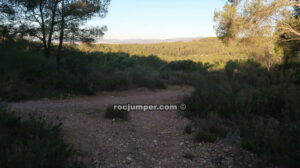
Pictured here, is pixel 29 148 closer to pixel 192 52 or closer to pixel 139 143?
pixel 139 143

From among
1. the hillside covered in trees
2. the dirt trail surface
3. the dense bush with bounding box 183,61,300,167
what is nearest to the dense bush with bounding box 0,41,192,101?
the hillside covered in trees

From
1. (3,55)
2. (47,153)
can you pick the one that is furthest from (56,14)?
(47,153)

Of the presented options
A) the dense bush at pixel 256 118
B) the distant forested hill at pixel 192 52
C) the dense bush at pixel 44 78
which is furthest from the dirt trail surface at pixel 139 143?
the distant forested hill at pixel 192 52

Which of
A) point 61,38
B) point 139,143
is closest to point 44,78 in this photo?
point 61,38

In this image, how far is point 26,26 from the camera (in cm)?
967

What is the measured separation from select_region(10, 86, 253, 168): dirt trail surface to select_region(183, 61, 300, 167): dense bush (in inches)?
15.2

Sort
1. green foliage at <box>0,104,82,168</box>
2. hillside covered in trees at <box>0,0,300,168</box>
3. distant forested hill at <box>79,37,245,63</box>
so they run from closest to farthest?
green foliage at <box>0,104,82,168</box> < hillside covered in trees at <box>0,0,300,168</box> < distant forested hill at <box>79,37,245,63</box>

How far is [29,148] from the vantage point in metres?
2.75

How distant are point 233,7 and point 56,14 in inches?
314

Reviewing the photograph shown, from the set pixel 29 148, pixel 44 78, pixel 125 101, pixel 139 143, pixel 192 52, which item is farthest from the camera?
pixel 192 52

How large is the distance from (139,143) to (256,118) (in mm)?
2900

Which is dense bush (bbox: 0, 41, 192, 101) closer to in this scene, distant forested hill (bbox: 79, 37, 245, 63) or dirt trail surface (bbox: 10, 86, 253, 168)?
dirt trail surface (bbox: 10, 86, 253, 168)

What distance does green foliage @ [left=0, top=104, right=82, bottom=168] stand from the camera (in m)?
2.46

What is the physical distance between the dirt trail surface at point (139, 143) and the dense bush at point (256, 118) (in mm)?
385
